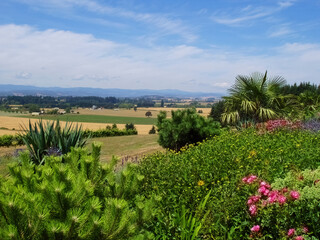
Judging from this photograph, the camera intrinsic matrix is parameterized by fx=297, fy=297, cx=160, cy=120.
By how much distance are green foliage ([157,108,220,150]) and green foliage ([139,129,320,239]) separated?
472 cm

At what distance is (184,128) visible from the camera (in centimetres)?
1132

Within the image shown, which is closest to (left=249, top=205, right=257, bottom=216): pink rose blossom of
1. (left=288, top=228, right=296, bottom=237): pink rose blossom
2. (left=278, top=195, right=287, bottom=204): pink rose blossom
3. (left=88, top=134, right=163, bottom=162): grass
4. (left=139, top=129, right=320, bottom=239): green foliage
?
(left=139, top=129, right=320, bottom=239): green foliage

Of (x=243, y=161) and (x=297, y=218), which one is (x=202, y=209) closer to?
(x=297, y=218)

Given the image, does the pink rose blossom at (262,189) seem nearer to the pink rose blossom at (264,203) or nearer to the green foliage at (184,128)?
the pink rose blossom at (264,203)

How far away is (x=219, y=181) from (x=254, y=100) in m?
9.43

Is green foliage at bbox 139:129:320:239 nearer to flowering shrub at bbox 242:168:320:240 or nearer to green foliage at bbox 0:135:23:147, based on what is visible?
flowering shrub at bbox 242:168:320:240

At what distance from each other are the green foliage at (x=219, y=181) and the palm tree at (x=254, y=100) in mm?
6334

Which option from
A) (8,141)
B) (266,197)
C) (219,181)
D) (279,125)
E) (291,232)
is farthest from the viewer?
(8,141)

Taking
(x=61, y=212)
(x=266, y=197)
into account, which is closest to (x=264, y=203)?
(x=266, y=197)

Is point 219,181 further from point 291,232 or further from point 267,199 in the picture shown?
point 291,232

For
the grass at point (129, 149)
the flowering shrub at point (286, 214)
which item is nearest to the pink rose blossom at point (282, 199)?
the flowering shrub at point (286, 214)

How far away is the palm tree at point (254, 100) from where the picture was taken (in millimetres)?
12844

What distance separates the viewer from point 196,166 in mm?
5266

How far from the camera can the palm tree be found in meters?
12.8
